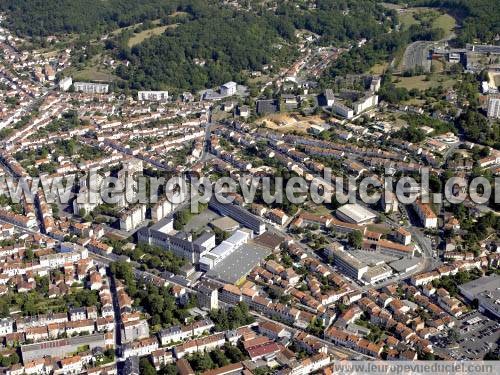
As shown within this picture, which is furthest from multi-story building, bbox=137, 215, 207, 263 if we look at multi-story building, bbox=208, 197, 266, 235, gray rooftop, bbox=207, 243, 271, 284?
multi-story building, bbox=208, 197, 266, 235

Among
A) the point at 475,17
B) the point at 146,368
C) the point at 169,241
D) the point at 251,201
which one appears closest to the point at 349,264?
the point at 251,201

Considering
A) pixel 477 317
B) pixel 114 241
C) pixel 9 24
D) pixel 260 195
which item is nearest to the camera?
pixel 477 317

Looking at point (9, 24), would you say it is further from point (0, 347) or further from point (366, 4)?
point (0, 347)

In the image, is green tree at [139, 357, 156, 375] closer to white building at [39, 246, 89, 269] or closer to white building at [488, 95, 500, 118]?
white building at [39, 246, 89, 269]

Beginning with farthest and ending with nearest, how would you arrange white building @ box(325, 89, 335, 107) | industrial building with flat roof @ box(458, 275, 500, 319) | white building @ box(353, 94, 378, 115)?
1. white building @ box(325, 89, 335, 107)
2. white building @ box(353, 94, 378, 115)
3. industrial building with flat roof @ box(458, 275, 500, 319)

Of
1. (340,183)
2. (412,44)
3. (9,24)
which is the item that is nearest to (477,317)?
(340,183)

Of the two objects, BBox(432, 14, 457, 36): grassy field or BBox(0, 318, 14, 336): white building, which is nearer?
BBox(0, 318, 14, 336): white building

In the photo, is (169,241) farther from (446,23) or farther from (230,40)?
(446,23)
